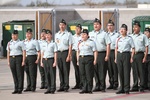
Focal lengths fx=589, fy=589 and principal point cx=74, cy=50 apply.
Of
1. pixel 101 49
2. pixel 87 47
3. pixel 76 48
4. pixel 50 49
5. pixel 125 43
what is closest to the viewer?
pixel 125 43

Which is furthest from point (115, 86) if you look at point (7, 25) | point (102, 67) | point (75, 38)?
point (7, 25)

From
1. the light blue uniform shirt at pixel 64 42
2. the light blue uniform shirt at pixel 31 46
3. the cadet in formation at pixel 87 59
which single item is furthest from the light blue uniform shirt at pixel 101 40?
the light blue uniform shirt at pixel 31 46

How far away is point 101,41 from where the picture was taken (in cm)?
1647

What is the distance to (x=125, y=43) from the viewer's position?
51.4ft

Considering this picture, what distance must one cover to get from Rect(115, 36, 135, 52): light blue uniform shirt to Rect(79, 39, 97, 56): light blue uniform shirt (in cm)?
68

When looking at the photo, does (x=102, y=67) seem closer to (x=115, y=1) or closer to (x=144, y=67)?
(x=144, y=67)

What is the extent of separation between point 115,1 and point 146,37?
5314 centimetres

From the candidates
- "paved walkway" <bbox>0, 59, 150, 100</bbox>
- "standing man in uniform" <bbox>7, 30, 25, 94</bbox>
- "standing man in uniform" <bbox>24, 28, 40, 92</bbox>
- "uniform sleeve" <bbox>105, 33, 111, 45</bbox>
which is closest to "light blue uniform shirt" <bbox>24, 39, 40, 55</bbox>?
"standing man in uniform" <bbox>24, 28, 40, 92</bbox>

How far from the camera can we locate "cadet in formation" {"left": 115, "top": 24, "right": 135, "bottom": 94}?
51.4ft

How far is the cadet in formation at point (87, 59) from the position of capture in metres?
15.9

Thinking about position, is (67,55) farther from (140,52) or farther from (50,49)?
(140,52)

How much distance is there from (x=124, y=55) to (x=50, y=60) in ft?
6.72

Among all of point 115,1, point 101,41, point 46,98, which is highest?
point 115,1

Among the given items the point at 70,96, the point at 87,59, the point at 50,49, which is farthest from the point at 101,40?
the point at 70,96
